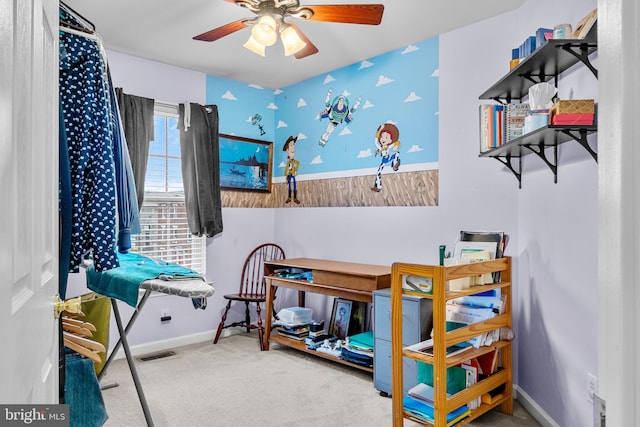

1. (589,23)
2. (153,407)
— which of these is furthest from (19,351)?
(153,407)

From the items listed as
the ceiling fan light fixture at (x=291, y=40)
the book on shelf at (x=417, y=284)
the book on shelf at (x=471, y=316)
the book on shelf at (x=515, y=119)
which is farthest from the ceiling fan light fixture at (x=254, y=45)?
the book on shelf at (x=471, y=316)

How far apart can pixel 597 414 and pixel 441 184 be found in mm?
2731

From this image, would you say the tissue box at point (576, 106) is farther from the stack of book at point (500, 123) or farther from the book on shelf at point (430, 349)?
the book on shelf at point (430, 349)

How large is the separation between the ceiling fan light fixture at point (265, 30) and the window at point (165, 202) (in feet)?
5.66

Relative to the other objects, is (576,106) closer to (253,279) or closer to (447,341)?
(447,341)

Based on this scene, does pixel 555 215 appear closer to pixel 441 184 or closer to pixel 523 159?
pixel 523 159

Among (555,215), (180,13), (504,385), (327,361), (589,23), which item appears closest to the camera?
(589,23)

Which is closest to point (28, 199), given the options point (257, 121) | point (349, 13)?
point (349, 13)

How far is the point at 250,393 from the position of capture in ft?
9.45

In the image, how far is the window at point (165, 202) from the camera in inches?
151

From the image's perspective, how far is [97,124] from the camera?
5.00 feet

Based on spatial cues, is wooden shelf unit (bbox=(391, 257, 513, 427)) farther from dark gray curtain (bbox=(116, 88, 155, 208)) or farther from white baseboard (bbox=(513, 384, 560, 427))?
dark gray curtain (bbox=(116, 88, 155, 208))

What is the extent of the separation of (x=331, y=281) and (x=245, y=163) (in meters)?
1.76

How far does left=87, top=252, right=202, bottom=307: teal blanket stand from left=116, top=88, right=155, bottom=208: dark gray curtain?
5.15ft
